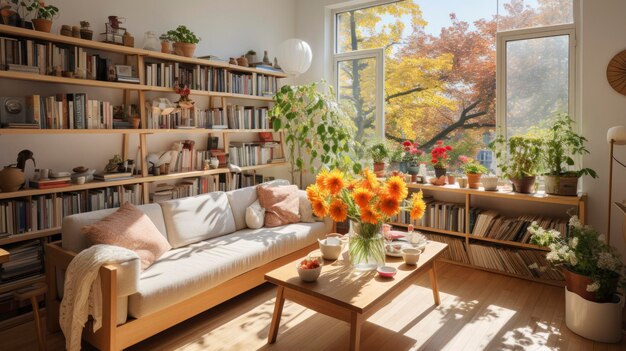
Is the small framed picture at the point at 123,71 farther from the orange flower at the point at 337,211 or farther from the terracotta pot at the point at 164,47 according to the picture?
the orange flower at the point at 337,211

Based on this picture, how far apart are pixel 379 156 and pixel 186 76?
2151mm

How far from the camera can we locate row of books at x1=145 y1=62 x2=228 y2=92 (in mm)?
3672

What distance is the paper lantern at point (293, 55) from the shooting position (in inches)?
177

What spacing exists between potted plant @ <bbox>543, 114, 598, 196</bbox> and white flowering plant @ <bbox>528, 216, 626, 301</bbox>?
72cm

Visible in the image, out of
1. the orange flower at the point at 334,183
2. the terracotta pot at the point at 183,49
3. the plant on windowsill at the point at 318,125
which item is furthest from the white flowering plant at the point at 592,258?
the terracotta pot at the point at 183,49

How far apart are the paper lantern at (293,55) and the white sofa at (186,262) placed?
148 centimetres

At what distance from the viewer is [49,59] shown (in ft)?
9.95

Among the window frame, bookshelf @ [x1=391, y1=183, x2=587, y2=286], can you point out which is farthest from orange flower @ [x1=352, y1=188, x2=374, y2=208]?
the window frame

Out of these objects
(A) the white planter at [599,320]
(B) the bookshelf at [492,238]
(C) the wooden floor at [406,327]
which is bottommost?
(C) the wooden floor at [406,327]

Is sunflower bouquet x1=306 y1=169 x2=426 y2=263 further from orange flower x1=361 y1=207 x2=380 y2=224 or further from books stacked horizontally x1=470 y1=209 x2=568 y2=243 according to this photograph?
books stacked horizontally x1=470 y1=209 x2=568 y2=243

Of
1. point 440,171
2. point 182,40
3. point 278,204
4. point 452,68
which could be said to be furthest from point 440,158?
point 182,40

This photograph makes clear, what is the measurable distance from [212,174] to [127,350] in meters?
2.03

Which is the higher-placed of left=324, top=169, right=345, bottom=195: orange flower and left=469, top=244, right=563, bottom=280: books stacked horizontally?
left=324, top=169, right=345, bottom=195: orange flower

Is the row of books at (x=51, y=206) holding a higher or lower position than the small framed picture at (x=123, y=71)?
lower
